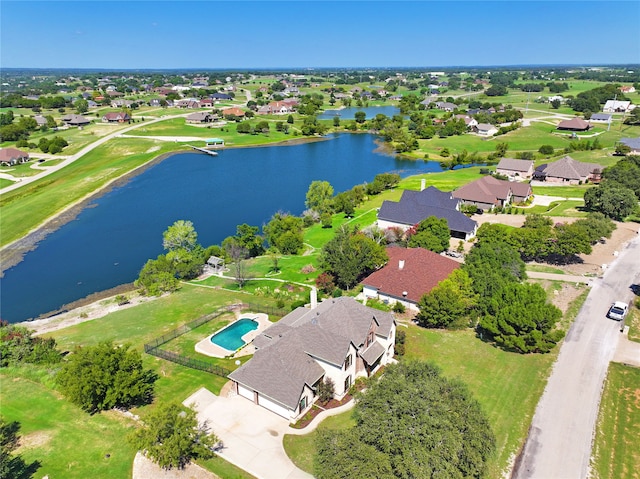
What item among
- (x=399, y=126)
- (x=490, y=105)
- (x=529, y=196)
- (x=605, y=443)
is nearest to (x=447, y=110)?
(x=490, y=105)

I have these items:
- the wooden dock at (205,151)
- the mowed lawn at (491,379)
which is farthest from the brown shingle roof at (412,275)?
the wooden dock at (205,151)

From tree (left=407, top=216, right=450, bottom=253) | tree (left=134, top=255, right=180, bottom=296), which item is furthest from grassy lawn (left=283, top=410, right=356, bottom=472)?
tree (left=134, top=255, right=180, bottom=296)

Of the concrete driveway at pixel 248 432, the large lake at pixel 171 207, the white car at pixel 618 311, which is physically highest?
the white car at pixel 618 311

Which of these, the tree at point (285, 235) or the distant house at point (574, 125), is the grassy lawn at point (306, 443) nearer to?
the tree at point (285, 235)

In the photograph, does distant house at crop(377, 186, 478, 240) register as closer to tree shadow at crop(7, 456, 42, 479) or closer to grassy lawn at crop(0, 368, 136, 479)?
grassy lawn at crop(0, 368, 136, 479)

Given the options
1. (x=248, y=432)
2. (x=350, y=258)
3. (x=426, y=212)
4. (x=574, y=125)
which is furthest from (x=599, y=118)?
(x=248, y=432)

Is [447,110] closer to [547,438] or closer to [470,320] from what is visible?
[470,320]
